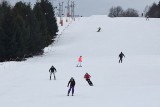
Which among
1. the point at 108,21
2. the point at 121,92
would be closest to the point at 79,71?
the point at 121,92

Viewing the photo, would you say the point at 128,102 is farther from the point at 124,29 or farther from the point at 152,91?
the point at 124,29

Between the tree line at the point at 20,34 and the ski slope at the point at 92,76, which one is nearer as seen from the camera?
the ski slope at the point at 92,76

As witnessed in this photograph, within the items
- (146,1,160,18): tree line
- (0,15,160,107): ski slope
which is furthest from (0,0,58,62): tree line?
(146,1,160,18): tree line

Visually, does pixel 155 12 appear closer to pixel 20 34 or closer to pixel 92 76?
pixel 20 34

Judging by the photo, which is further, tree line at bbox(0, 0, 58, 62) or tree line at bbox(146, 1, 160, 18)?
tree line at bbox(146, 1, 160, 18)

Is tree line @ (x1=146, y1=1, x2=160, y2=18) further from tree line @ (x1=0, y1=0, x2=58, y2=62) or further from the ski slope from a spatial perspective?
tree line @ (x1=0, y1=0, x2=58, y2=62)

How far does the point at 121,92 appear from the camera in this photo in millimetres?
28672

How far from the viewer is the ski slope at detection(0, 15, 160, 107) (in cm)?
2509

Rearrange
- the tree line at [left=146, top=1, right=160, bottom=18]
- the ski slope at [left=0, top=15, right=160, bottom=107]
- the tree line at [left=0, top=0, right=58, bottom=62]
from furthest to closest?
1. the tree line at [left=146, top=1, right=160, bottom=18]
2. the tree line at [left=0, top=0, right=58, bottom=62]
3. the ski slope at [left=0, top=15, right=160, bottom=107]

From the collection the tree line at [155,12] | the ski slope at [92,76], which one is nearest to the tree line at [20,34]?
the ski slope at [92,76]

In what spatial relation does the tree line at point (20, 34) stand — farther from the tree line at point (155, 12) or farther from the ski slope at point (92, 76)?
the tree line at point (155, 12)

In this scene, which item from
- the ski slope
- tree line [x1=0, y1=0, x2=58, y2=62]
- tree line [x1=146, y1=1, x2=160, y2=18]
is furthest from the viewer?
tree line [x1=146, y1=1, x2=160, y2=18]

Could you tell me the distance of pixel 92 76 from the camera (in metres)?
39.4

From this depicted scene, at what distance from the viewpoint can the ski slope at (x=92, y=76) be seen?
25094 millimetres
